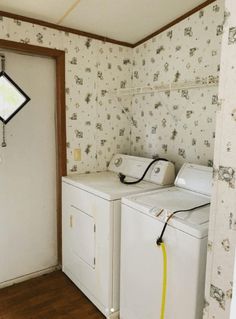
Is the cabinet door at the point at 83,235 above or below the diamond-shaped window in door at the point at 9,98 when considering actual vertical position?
below

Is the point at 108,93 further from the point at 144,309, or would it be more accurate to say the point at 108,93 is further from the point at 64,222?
the point at 144,309

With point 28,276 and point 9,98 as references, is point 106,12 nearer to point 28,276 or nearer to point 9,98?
point 9,98

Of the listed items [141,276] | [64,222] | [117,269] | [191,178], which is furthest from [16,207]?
[191,178]

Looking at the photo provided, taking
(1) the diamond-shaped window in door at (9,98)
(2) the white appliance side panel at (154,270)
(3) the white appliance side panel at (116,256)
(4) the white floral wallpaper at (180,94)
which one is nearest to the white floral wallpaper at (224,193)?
(2) the white appliance side panel at (154,270)

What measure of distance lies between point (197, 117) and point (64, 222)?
1.50 m

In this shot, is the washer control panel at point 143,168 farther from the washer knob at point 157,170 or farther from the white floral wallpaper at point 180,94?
the white floral wallpaper at point 180,94

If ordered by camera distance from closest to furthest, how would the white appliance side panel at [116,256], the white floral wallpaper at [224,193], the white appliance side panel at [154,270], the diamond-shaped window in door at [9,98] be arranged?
the white floral wallpaper at [224,193], the white appliance side panel at [154,270], the white appliance side panel at [116,256], the diamond-shaped window in door at [9,98]

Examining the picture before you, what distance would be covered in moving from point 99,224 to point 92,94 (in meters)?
1.25

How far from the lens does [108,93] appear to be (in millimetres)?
2586

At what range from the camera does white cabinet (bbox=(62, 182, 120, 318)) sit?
184 centimetres

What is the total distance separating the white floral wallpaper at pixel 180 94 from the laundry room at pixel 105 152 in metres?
0.01

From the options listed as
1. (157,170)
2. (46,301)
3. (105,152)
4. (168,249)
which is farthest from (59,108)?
(46,301)

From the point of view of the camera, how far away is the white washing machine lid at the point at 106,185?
1.85 meters

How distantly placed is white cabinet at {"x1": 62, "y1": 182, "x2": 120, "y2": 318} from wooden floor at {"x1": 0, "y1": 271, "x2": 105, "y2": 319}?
0.07 metres
